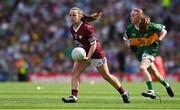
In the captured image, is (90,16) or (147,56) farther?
(147,56)

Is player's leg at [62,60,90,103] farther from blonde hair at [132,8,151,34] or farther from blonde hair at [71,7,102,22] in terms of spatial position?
blonde hair at [132,8,151,34]

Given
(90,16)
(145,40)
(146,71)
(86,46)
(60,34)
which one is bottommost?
(146,71)

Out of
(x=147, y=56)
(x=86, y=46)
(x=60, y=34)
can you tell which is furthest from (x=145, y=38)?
(x=60, y=34)

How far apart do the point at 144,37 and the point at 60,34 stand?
20505 mm

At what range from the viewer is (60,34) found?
131ft

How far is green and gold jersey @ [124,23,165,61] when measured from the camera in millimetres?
19547

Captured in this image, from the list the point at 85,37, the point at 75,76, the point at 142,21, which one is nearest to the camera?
the point at 85,37

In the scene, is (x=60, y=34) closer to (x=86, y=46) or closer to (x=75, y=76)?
(x=75, y=76)

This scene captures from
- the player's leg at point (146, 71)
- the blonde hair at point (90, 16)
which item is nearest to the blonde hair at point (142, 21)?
the player's leg at point (146, 71)

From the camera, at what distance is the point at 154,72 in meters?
19.8

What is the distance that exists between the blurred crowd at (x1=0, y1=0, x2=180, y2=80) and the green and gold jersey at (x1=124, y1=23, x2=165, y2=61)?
1689 cm

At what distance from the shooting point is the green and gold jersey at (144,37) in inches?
770

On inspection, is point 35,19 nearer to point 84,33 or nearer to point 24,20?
point 24,20

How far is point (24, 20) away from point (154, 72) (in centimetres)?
2232
